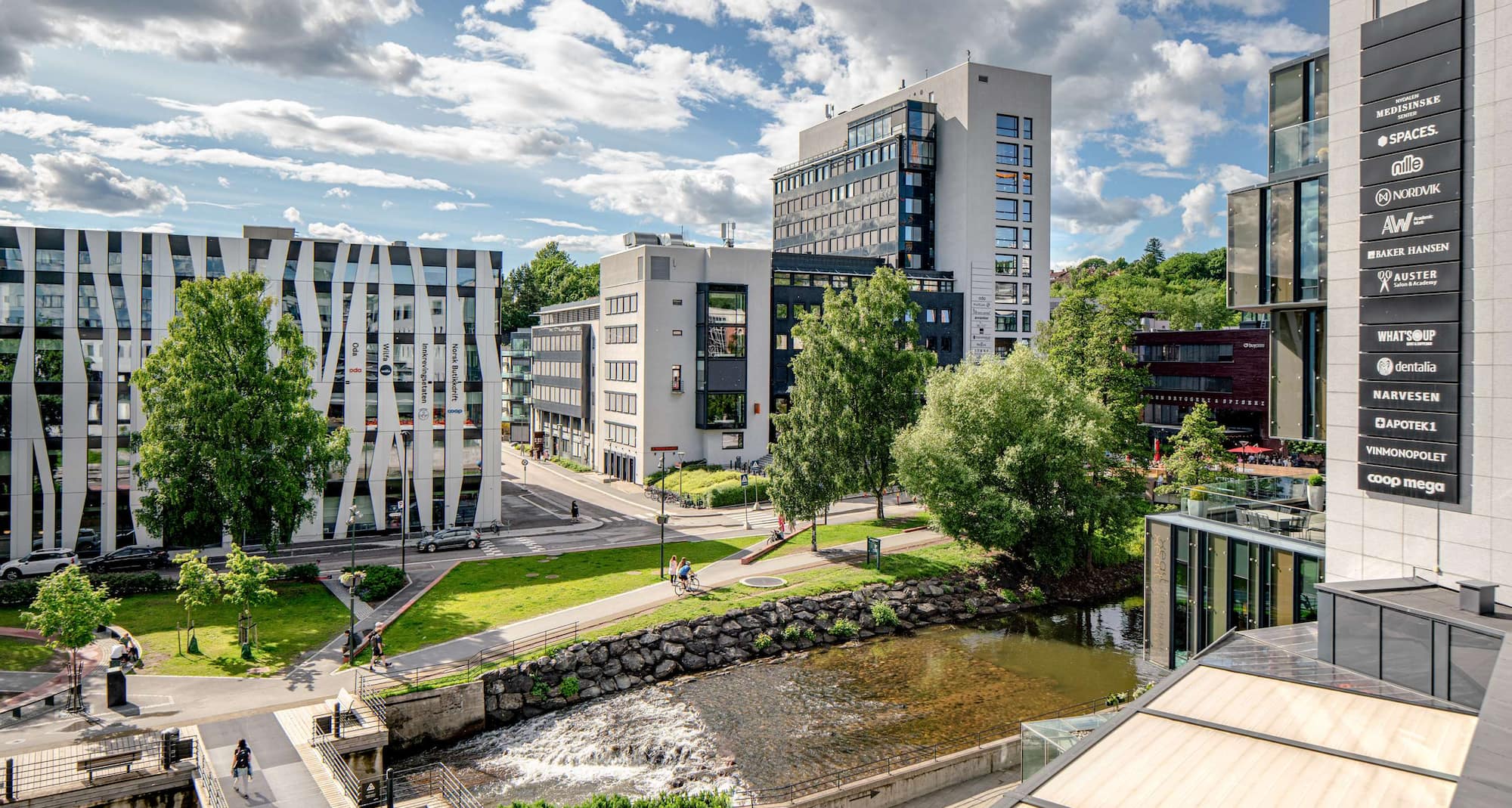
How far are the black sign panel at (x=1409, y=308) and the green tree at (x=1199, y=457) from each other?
79.1 feet

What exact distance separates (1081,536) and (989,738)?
17995mm

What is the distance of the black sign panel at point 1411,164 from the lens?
1975 cm

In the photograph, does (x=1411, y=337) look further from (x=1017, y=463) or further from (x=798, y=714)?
(x=1017, y=463)

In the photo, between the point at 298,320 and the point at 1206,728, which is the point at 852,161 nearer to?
the point at 298,320

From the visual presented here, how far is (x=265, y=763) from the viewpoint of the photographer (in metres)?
23.1

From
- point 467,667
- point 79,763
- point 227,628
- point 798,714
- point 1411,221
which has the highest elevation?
point 1411,221

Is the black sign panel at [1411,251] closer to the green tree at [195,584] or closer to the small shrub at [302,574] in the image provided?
the green tree at [195,584]

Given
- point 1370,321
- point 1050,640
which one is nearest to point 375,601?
point 1050,640

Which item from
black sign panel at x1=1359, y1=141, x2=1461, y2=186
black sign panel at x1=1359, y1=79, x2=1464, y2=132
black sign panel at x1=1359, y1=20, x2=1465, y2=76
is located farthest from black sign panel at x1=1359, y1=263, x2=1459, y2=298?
black sign panel at x1=1359, y1=20, x2=1465, y2=76

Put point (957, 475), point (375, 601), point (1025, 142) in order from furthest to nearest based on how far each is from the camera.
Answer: point (1025, 142), point (957, 475), point (375, 601)

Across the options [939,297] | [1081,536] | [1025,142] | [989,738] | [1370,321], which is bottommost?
[989,738]

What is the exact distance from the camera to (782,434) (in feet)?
157

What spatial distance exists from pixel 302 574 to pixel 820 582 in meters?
22.6

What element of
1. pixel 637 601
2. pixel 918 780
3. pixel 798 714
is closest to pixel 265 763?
pixel 798 714
